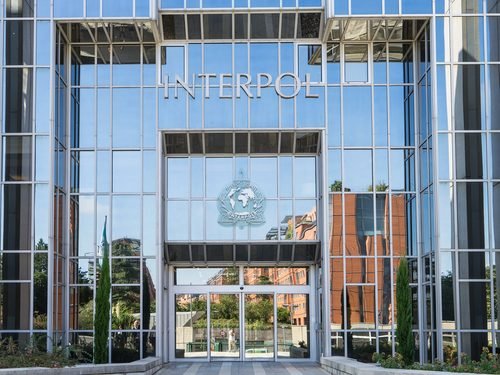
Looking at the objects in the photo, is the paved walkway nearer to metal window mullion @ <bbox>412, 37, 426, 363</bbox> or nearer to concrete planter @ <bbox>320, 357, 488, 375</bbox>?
concrete planter @ <bbox>320, 357, 488, 375</bbox>

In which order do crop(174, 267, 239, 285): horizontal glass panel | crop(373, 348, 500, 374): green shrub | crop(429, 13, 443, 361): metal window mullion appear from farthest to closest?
crop(174, 267, 239, 285): horizontal glass panel
crop(429, 13, 443, 361): metal window mullion
crop(373, 348, 500, 374): green shrub

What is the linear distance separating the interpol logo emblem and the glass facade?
2.4 inches

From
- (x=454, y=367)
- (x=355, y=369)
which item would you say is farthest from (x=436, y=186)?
(x=355, y=369)

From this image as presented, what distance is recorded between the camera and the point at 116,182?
2502 cm

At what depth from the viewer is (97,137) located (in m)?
25.0

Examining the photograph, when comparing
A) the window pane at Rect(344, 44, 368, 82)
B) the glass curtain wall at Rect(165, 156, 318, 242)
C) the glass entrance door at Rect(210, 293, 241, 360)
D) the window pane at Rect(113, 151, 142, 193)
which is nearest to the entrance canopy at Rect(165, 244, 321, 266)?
the glass curtain wall at Rect(165, 156, 318, 242)

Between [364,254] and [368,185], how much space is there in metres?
2.03

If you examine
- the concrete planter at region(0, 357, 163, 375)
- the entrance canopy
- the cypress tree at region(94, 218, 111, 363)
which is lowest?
the concrete planter at region(0, 357, 163, 375)

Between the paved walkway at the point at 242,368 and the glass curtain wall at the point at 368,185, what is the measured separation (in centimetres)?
141

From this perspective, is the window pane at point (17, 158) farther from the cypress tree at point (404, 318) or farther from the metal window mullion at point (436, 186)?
the metal window mullion at point (436, 186)

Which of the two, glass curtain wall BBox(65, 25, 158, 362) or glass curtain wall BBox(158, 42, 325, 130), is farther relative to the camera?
glass curtain wall BBox(158, 42, 325, 130)

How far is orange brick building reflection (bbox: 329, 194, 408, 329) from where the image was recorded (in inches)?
958

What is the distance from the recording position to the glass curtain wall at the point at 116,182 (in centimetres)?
2438

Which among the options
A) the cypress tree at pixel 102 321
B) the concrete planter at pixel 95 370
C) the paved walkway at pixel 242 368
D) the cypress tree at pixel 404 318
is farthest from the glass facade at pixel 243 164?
the concrete planter at pixel 95 370
